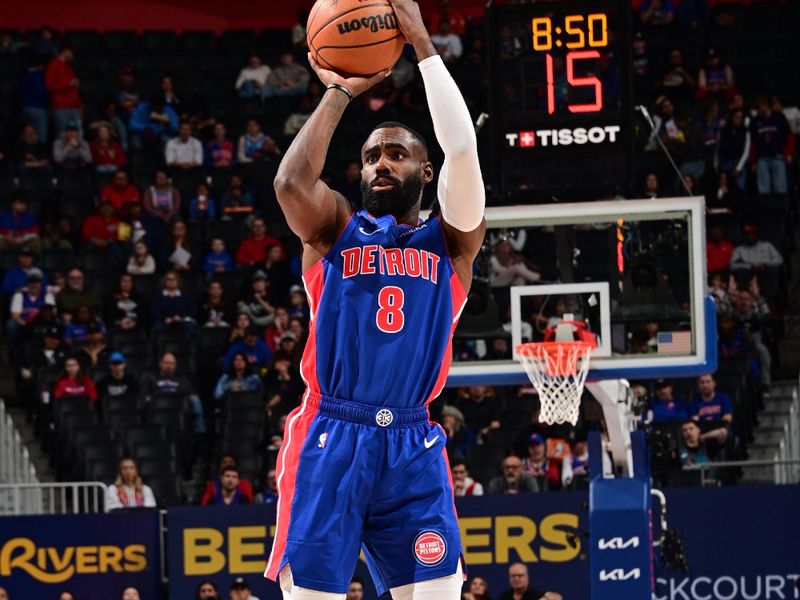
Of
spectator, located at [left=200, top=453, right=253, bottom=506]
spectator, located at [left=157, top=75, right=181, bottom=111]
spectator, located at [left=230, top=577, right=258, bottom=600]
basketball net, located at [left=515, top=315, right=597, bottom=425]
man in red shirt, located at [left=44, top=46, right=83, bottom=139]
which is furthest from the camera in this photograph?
spectator, located at [left=157, top=75, right=181, bottom=111]

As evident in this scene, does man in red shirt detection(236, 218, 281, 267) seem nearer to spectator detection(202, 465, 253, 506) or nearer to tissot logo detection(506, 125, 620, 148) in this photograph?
spectator detection(202, 465, 253, 506)

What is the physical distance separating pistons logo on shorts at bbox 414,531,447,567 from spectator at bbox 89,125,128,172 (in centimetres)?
1539

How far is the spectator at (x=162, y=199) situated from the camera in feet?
61.3

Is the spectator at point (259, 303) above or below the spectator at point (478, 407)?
above

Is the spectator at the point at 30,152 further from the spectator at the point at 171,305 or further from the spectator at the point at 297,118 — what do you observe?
the spectator at the point at 171,305

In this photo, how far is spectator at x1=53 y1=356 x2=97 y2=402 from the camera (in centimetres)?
1550

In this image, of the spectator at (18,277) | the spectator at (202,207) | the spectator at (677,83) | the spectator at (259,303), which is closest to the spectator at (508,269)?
the spectator at (259,303)

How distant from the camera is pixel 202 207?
18719 millimetres

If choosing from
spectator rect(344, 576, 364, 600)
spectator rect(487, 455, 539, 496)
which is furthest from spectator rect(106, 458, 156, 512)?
spectator rect(487, 455, 539, 496)

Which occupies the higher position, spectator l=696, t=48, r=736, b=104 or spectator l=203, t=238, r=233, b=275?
spectator l=696, t=48, r=736, b=104

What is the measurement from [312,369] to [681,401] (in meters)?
10.0

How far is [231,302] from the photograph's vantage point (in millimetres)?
17125

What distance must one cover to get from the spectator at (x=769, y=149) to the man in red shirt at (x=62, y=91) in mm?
8751

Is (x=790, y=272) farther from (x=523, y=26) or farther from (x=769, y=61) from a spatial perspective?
(x=523, y=26)
